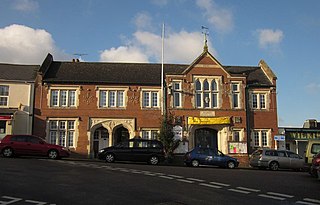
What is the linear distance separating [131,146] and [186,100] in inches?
369

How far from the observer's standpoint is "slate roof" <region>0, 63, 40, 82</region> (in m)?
31.9

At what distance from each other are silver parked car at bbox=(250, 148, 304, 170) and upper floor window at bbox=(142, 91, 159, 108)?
10.6m

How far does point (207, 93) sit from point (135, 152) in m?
11.2

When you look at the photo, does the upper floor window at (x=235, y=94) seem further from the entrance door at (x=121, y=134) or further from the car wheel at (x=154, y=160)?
the car wheel at (x=154, y=160)

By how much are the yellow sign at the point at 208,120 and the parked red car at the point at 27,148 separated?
12.2m

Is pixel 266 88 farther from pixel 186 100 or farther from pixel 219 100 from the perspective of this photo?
pixel 186 100

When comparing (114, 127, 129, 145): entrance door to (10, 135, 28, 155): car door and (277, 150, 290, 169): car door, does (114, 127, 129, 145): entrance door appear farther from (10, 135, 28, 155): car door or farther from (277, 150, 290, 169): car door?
(277, 150, 290, 169): car door

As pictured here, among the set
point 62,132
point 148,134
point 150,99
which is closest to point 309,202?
point 148,134

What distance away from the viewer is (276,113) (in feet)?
112

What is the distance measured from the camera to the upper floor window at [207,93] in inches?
1302

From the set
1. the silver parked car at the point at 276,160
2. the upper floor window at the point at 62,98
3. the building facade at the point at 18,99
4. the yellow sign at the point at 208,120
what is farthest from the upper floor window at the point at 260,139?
the building facade at the point at 18,99

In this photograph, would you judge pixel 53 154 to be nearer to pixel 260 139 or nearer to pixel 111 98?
pixel 111 98

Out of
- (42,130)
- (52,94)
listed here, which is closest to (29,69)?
(52,94)

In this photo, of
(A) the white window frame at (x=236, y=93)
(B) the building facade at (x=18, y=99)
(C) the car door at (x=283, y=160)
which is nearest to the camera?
(C) the car door at (x=283, y=160)
